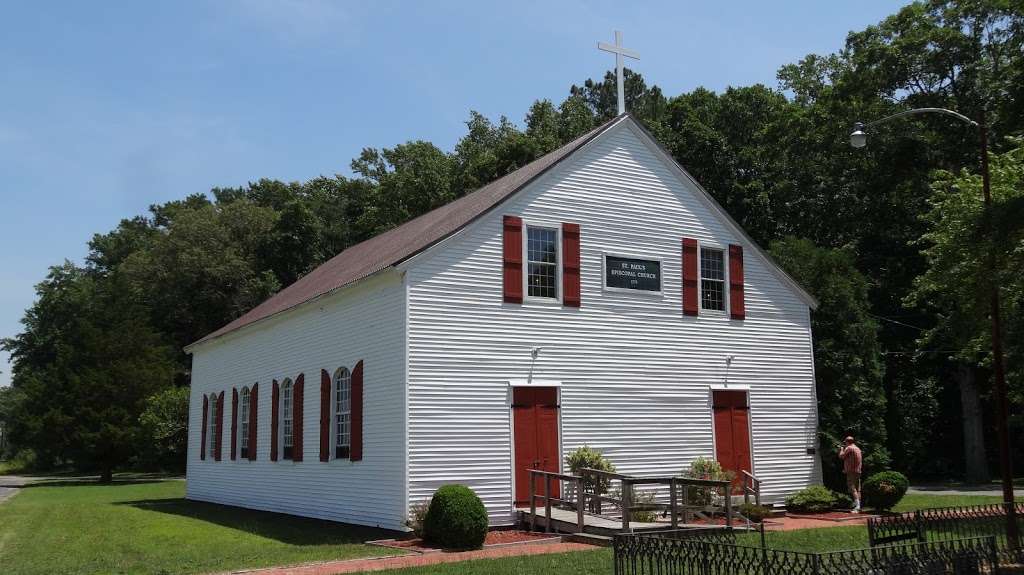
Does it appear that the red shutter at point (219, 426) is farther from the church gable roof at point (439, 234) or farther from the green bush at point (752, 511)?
the green bush at point (752, 511)

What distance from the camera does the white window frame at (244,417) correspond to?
90.6ft

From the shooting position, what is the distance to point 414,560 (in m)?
14.6

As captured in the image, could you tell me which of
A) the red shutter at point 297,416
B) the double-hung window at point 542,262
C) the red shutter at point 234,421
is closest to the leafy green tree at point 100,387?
the red shutter at point 234,421

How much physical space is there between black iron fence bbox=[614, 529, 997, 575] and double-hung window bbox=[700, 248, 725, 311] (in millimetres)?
12924

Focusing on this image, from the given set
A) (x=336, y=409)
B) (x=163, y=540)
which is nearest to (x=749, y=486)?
(x=336, y=409)

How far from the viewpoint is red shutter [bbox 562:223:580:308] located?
2081 cm

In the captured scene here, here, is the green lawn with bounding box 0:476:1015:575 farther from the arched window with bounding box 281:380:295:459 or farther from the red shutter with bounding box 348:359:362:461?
the arched window with bounding box 281:380:295:459

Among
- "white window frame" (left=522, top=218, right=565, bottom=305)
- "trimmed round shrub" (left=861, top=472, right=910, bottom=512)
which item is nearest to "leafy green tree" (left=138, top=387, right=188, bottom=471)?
"white window frame" (left=522, top=218, right=565, bottom=305)

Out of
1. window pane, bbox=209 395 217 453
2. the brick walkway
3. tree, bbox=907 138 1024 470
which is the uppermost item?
tree, bbox=907 138 1024 470

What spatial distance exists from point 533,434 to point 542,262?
13.0 feet

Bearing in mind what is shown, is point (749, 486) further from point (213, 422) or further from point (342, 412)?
point (213, 422)

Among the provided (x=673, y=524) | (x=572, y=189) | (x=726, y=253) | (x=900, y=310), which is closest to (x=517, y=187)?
(x=572, y=189)

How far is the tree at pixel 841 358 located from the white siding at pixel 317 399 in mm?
12564

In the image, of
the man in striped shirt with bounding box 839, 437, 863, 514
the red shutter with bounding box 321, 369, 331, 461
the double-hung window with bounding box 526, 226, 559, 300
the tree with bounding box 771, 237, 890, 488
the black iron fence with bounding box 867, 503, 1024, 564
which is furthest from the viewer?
the tree with bounding box 771, 237, 890, 488
